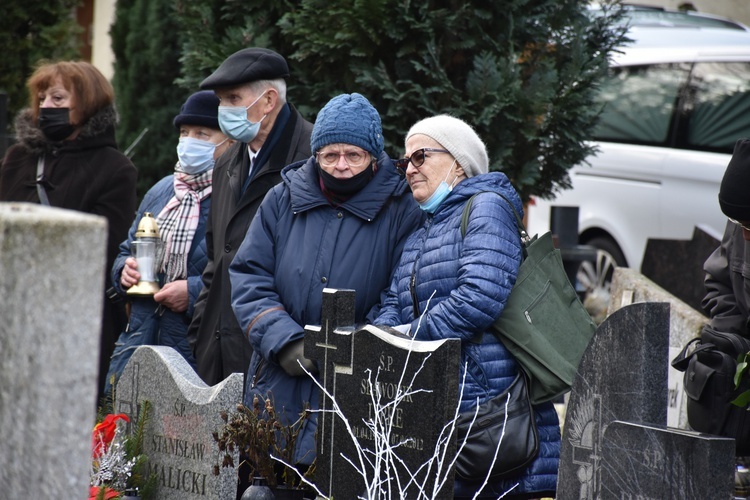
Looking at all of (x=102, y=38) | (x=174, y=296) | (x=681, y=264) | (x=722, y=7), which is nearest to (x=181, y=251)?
(x=174, y=296)

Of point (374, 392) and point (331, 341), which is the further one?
point (331, 341)

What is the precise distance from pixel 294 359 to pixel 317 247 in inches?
16.6

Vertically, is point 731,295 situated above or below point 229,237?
below

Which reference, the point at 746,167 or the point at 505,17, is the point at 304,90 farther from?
the point at 746,167

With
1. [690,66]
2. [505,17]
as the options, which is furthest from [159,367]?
[690,66]

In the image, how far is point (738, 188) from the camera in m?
3.88

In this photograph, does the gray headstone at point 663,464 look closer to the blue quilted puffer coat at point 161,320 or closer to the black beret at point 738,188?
the black beret at point 738,188

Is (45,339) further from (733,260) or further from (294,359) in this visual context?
(733,260)

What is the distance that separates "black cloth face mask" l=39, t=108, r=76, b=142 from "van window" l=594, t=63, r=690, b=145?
6331mm

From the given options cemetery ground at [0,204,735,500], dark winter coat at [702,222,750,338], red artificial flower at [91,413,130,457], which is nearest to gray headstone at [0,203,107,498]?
cemetery ground at [0,204,735,500]

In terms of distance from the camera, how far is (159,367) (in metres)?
4.37

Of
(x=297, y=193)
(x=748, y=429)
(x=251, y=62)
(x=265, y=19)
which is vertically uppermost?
(x=265, y=19)

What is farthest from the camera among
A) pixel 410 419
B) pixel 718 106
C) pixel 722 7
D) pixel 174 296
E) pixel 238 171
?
pixel 722 7

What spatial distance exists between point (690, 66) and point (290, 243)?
7597 millimetres
